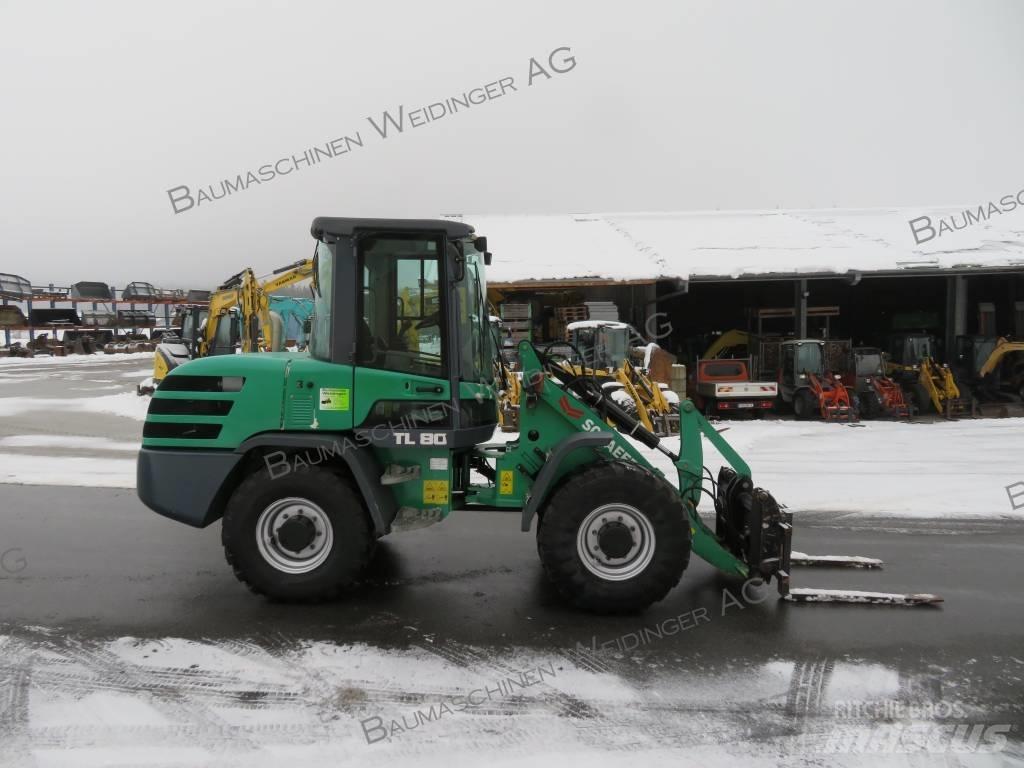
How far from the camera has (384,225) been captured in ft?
14.8

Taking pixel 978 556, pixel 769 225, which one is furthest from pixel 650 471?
pixel 769 225

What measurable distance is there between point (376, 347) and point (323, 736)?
2.30m

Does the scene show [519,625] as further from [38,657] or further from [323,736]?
[38,657]

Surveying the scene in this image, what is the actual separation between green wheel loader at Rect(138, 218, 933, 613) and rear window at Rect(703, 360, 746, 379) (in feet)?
39.7

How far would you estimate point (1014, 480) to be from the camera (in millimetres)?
9141

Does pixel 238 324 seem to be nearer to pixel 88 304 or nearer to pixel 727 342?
pixel 727 342

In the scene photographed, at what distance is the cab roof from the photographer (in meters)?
4.49

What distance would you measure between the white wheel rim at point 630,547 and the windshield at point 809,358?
1376 cm

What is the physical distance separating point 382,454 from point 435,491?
0.44 metres

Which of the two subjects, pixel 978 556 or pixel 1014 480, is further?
pixel 1014 480

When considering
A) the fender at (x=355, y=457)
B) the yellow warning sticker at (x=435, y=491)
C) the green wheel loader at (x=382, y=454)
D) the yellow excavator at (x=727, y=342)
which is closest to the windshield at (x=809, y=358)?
the yellow excavator at (x=727, y=342)

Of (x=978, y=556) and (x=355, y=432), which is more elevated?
(x=355, y=432)

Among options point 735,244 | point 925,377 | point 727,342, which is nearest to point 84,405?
point 727,342

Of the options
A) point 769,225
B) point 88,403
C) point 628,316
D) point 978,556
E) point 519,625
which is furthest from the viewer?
point 769,225
